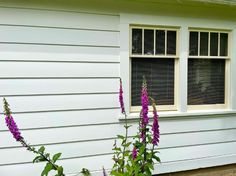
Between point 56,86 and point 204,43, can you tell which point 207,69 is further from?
point 56,86

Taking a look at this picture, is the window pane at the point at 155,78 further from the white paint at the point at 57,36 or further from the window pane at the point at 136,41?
the white paint at the point at 57,36

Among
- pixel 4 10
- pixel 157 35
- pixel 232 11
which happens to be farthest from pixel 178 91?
pixel 4 10

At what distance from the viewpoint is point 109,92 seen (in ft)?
13.0

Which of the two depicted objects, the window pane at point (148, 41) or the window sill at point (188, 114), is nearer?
the window sill at point (188, 114)

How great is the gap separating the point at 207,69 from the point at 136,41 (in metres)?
1.35

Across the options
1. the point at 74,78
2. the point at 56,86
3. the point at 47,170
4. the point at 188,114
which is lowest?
the point at 47,170

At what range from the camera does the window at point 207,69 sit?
4.48 meters

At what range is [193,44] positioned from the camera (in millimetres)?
4449

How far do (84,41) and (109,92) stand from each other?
780 mm

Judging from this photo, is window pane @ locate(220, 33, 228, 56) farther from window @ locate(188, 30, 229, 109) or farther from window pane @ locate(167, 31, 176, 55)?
window pane @ locate(167, 31, 176, 55)

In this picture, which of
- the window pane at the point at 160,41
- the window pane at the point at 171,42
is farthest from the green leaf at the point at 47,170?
the window pane at the point at 171,42

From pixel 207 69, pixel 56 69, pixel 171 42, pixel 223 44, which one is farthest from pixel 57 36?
pixel 223 44

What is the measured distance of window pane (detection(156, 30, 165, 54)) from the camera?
13.9 ft

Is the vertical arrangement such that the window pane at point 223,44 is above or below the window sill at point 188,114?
above
